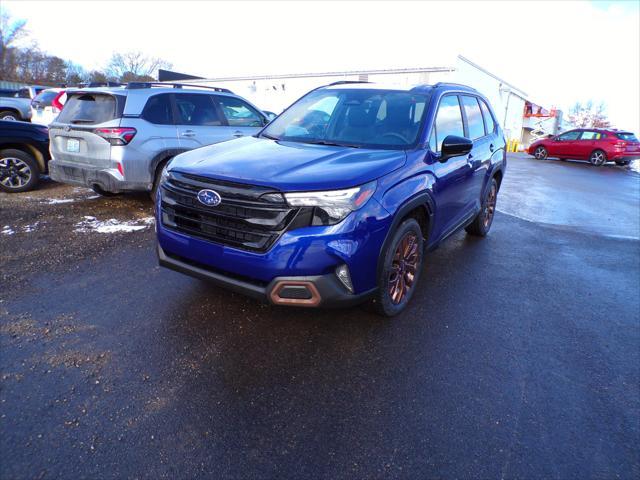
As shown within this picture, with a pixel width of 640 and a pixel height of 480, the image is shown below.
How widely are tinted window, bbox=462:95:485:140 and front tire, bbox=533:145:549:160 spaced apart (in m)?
20.5

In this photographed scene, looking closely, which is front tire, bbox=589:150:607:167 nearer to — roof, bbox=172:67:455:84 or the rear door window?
the rear door window

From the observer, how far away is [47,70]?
6169cm

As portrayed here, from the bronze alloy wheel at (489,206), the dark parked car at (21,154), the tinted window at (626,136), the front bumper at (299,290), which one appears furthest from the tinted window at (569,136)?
the front bumper at (299,290)

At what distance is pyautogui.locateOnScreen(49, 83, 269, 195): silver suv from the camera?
5648mm

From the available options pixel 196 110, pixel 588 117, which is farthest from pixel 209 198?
pixel 588 117

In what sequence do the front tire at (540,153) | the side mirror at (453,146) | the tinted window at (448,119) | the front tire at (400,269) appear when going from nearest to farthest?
the front tire at (400,269), the side mirror at (453,146), the tinted window at (448,119), the front tire at (540,153)

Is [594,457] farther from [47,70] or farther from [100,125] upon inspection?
[47,70]

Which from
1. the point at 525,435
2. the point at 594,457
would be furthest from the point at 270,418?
the point at 594,457

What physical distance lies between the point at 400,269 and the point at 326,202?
1.10 m

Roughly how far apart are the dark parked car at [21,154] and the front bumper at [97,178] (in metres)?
1.59

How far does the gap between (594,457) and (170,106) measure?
6.42 meters

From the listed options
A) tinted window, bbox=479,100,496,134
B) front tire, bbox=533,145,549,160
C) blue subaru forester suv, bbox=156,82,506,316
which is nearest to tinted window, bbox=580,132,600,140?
front tire, bbox=533,145,549,160

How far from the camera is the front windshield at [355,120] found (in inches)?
145

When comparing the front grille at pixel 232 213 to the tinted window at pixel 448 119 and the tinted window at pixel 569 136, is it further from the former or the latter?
the tinted window at pixel 569 136
